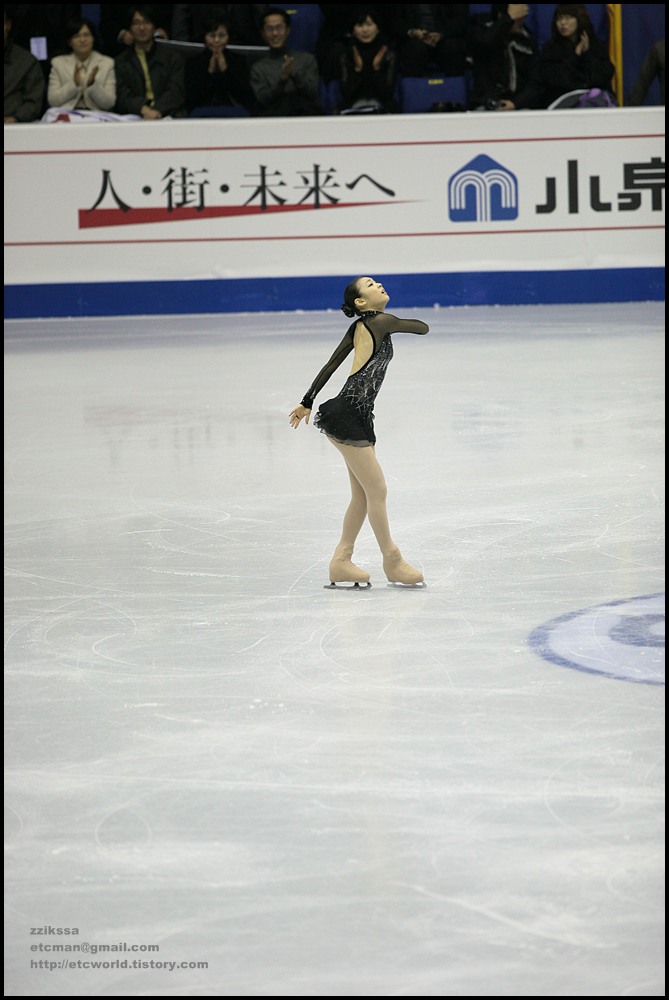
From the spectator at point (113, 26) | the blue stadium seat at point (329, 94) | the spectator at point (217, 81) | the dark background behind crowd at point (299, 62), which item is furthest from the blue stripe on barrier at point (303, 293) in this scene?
the spectator at point (113, 26)

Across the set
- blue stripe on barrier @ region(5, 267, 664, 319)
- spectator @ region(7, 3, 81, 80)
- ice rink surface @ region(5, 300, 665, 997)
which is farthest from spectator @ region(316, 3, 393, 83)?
ice rink surface @ region(5, 300, 665, 997)

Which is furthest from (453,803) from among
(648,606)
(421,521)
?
(421,521)

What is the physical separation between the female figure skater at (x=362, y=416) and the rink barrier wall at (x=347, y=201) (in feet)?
29.0

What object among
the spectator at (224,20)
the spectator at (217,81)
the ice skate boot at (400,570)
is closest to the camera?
the ice skate boot at (400,570)

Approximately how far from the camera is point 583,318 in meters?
12.2

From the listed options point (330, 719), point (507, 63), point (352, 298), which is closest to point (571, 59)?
point (507, 63)

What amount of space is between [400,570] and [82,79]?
33.8 feet

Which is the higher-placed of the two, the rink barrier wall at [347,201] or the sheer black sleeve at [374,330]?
the rink barrier wall at [347,201]

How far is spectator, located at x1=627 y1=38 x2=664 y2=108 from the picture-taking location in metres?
13.6

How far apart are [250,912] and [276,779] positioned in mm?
582

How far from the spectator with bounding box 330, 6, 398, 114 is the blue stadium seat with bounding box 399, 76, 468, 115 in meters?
0.22

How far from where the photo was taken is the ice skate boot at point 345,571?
4555 millimetres

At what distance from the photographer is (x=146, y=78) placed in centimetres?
1367

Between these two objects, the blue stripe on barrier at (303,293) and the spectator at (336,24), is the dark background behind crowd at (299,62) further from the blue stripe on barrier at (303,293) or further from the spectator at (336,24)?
the blue stripe on barrier at (303,293)
